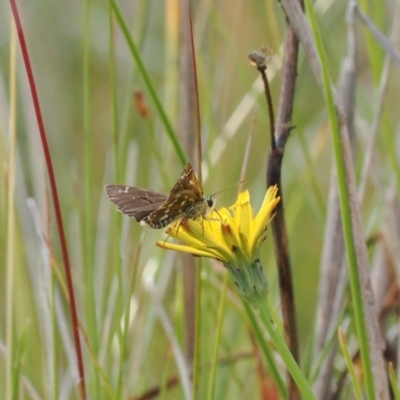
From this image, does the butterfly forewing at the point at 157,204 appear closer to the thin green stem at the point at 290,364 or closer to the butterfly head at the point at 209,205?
the butterfly head at the point at 209,205

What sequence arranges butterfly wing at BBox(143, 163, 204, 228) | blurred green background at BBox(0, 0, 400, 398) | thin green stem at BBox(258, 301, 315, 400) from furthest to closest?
blurred green background at BBox(0, 0, 400, 398) < butterfly wing at BBox(143, 163, 204, 228) < thin green stem at BBox(258, 301, 315, 400)

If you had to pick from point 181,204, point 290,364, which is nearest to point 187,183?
point 181,204

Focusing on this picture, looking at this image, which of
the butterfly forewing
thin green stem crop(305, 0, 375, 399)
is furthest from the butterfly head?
thin green stem crop(305, 0, 375, 399)

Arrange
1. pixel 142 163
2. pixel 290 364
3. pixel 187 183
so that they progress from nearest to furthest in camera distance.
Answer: pixel 290 364 → pixel 187 183 → pixel 142 163

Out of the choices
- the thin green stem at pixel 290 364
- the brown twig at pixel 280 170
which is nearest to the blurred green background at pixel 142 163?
the brown twig at pixel 280 170

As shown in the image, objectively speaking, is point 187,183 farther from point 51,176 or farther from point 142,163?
point 142,163

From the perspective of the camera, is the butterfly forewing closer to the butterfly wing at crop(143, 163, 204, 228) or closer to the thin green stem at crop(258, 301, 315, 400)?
the butterfly wing at crop(143, 163, 204, 228)

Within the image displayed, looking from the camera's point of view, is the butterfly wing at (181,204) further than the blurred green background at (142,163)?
No
